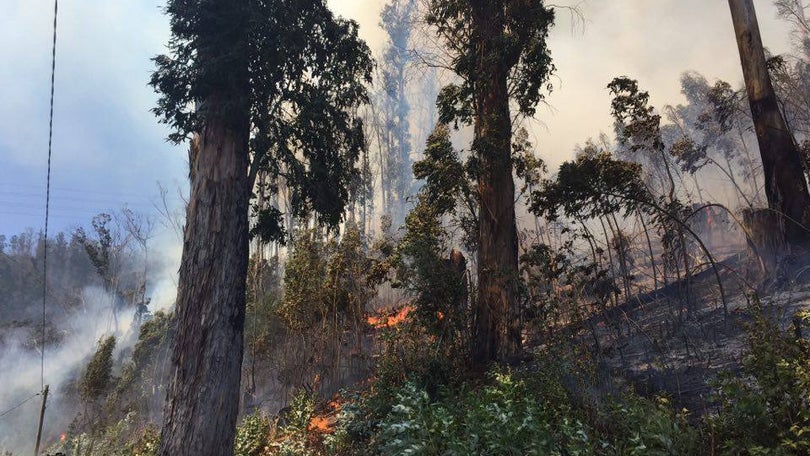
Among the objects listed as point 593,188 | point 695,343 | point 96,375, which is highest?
point 593,188

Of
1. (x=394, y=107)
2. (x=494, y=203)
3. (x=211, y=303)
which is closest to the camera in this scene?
(x=211, y=303)

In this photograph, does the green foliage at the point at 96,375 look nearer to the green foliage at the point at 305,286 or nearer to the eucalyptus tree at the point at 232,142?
the green foliage at the point at 305,286

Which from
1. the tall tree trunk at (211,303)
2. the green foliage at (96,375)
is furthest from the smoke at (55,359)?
the tall tree trunk at (211,303)

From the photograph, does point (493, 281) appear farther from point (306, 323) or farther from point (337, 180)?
point (306, 323)

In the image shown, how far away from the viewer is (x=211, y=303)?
6.14m

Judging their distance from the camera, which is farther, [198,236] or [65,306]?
[65,306]

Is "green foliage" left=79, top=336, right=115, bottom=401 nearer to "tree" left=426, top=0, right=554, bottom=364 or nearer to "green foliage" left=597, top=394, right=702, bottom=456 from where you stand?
"tree" left=426, top=0, right=554, bottom=364

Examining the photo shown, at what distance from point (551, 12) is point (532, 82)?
1651mm

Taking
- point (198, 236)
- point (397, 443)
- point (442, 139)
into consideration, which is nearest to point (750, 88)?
point (442, 139)

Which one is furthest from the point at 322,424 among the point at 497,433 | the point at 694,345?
the point at 694,345

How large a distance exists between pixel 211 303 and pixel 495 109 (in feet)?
21.7

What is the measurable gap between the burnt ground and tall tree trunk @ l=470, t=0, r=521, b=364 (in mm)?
1595

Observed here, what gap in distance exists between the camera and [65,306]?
4875 centimetres

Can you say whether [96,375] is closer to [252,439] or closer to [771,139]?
[252,439]
